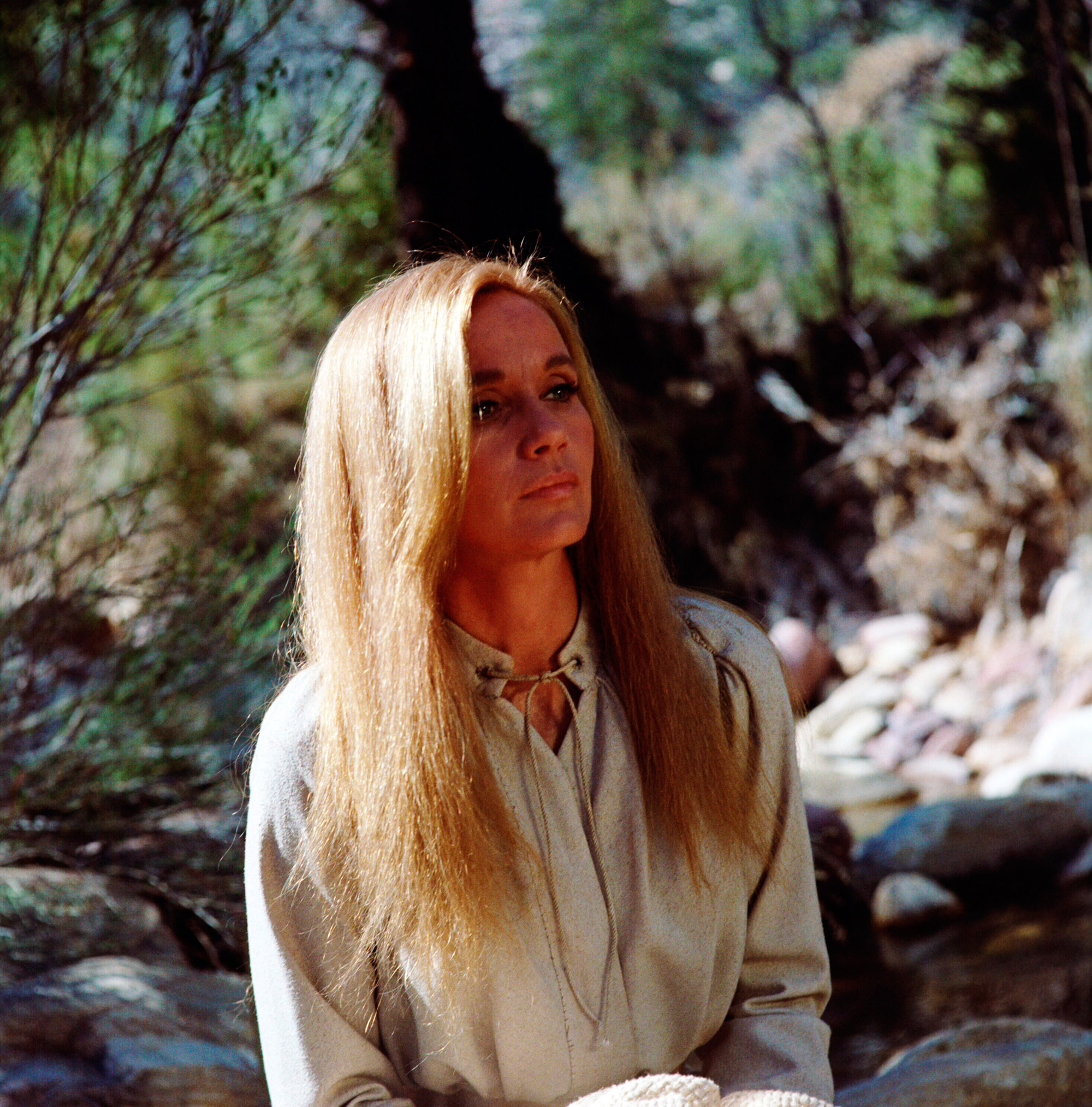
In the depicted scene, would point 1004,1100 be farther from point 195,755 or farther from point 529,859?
point 195,755

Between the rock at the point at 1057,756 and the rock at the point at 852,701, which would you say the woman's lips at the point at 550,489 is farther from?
the rock at the point at 852,701

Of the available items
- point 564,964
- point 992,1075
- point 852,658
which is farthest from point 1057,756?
point 564,964

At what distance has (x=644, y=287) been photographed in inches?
273

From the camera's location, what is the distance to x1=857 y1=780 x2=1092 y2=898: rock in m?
3.88

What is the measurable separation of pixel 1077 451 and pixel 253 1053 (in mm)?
4675

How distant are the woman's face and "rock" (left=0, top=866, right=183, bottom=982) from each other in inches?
71.5

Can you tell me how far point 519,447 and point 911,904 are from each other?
9.50 ft

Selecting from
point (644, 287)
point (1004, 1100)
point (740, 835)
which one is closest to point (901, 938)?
point (1004, 1100)

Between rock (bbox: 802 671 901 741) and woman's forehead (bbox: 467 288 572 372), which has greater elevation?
woman's forehead (bbox: 467 288 572 372)

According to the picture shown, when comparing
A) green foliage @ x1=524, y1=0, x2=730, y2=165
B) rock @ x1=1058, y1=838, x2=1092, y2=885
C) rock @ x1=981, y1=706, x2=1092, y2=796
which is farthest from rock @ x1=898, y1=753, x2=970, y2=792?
green foliage @ x1=524, y1=0, x2=730, y2=165

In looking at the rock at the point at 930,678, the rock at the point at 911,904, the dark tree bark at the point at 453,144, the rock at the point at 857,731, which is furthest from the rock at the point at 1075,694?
the dark tree bark at the point at 453,144

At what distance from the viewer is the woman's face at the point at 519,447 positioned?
139 centimetres

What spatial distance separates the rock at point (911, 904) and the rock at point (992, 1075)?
1520 mm

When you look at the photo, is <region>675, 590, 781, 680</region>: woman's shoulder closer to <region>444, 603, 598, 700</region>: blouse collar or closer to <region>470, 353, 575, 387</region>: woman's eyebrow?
<region>444, 603, 598, 700</region>: blouse collar
